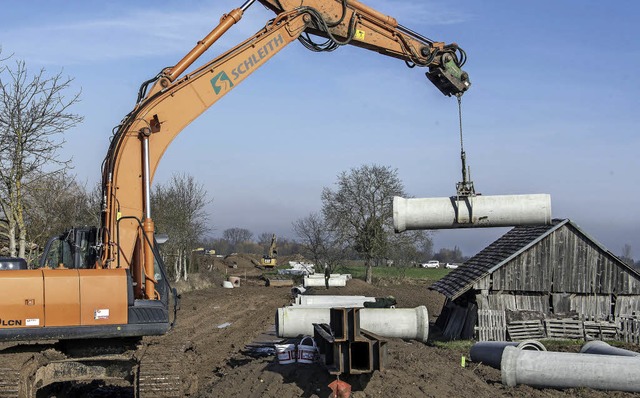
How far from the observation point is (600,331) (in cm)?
2597

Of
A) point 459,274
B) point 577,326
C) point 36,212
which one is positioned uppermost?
point 36,212

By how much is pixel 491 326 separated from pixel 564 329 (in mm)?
2740

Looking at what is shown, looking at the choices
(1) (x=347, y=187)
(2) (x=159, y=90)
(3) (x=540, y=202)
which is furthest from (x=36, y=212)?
(1) (x=347, y=187)

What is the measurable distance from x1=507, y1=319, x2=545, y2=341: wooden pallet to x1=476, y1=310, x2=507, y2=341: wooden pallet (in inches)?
11.4

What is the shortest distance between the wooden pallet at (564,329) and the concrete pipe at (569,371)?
1175 centimetres

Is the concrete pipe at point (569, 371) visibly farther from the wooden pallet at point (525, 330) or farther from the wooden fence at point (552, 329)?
the wooden pallet at point (525, 330)

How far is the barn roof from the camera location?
26141mm

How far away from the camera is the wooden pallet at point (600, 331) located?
26.0 meters

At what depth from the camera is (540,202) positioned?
40.3ft

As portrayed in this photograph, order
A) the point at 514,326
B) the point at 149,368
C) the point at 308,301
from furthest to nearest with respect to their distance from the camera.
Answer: the point at 308,301 < the point at 514,326 < the point at 149,368

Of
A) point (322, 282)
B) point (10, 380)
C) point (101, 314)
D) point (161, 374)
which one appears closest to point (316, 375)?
point (161, 374)

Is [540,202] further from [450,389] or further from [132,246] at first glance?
[132,246]

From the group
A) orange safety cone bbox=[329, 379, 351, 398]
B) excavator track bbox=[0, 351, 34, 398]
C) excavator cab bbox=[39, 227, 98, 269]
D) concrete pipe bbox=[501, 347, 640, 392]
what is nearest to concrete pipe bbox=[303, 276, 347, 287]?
concrete pipe bbox=[501, 347, 640, 392]

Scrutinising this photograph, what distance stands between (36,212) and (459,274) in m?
15.3
